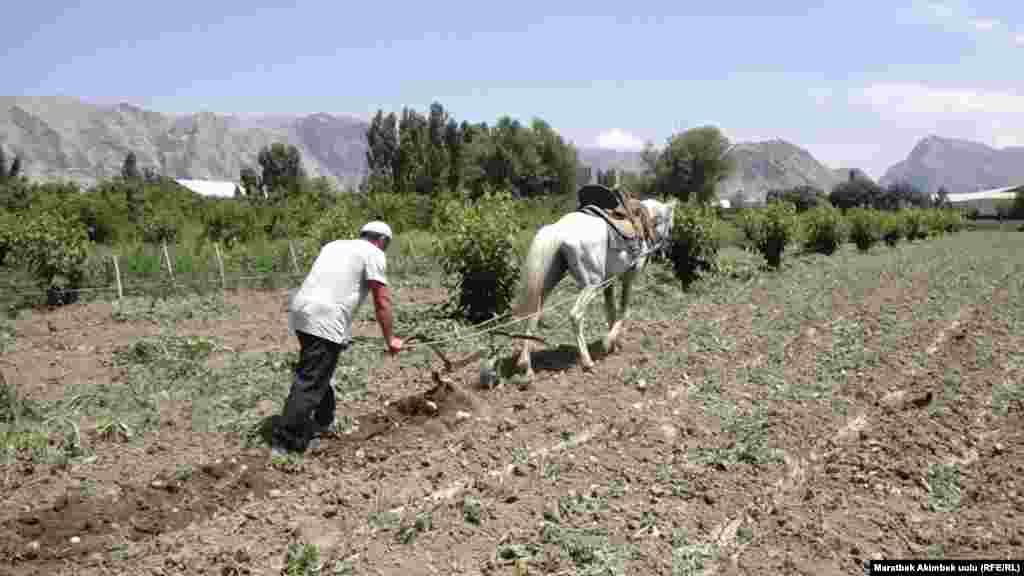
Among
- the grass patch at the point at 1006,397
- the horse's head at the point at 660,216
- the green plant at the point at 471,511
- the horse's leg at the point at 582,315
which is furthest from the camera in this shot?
the horse's head at the point at 660,216

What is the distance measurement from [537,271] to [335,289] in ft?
8.74

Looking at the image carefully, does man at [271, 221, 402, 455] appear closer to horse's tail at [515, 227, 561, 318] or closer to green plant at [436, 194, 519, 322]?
horse's tail at [515, 227, 561, 318]

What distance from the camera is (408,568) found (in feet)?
14.0

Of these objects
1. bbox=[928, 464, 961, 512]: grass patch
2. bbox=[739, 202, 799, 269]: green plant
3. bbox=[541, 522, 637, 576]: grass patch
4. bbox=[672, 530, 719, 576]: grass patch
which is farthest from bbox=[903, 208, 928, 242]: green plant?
bbox=[541, 522, 637, 576]: grass patch

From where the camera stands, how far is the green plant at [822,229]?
2805 centimetres

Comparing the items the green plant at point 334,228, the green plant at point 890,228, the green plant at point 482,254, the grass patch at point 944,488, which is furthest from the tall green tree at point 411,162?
the grass patch at point 944,488

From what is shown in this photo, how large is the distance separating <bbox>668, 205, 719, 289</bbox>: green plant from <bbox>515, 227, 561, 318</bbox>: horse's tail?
8.76m

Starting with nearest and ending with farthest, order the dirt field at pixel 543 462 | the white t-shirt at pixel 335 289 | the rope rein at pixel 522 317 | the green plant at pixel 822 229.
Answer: the dirt field at pixel 543 462, the white t-shirt at pixel 335 289, the rope rein at pixel 522 317, the green plant at pixel 822 229

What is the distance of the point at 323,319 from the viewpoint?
20.0ft

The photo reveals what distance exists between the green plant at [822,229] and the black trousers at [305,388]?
2498 cm

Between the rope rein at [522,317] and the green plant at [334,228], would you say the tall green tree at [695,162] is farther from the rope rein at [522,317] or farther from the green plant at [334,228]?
the rope rein at [522,317]

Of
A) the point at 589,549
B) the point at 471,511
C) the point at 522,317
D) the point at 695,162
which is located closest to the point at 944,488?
the point at 589,549

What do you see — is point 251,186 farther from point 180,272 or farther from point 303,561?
point 303,561

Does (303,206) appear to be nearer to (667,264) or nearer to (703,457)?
(667,264)
